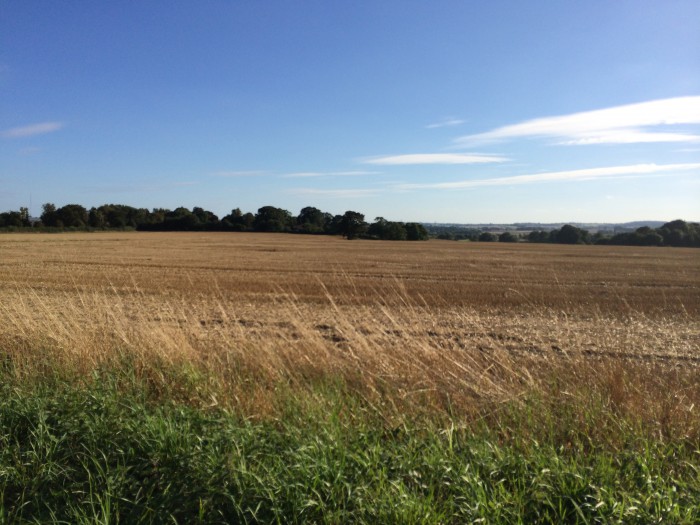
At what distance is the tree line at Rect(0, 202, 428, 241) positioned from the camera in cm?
7394

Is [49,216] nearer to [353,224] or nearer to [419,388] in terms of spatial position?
[353,224]

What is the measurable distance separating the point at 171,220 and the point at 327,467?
8185cm

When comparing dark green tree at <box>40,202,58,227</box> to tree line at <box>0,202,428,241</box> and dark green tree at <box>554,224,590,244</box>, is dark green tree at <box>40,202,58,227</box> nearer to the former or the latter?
tree line at <box>0,202,428,241</box>

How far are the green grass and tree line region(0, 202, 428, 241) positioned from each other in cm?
6361

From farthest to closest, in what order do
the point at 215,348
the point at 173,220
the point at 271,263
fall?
the point at 173,220
the point at 271,263
the point at 215,348

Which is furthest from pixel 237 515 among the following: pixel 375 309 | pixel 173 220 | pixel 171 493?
pixel 173 220

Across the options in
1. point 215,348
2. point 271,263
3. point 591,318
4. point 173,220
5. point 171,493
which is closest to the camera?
point 171,493

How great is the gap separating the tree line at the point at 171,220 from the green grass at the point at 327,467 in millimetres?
63607

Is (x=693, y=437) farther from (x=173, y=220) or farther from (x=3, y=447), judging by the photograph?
(x=173, y=220)

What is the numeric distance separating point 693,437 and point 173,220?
81.8 m

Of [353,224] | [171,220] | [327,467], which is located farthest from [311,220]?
[327,467]

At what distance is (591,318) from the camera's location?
492 inches

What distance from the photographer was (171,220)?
8044 centimetres

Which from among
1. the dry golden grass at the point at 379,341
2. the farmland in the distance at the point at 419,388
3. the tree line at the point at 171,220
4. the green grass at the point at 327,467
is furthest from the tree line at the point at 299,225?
the green grass at the point at 327,467
